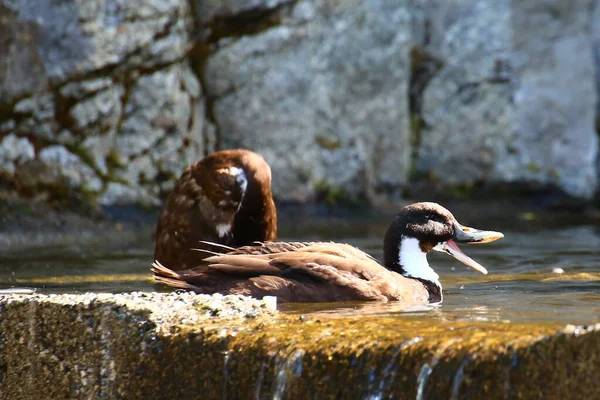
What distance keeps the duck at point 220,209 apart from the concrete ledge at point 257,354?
6.76 feet

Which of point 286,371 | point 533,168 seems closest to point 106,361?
point 286,371

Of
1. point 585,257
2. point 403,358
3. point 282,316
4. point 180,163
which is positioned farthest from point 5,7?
point 403,358

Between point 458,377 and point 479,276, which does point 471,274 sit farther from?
point 458,377

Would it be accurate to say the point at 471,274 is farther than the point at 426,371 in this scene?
Yes

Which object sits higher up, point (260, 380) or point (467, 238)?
point (467, 238)

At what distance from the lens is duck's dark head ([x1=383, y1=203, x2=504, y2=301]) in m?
6.12

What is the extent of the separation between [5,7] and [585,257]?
5.88 meters

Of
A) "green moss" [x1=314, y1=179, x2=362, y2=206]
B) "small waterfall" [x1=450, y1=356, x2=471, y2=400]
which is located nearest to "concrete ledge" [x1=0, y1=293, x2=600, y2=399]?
"small waterfall" [x1=450, y1=356, x2=471, y2=400]

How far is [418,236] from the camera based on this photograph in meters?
6.15

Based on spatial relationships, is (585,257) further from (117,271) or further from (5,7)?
(5,7)

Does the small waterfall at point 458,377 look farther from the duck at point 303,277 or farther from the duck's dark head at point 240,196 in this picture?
the duck's dark head at point 240,196

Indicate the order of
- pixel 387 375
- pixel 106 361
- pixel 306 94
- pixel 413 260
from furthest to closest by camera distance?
1. pixel 306 94
2. pixel 413 260
3. pixel 106 361
4. pixel 387 375

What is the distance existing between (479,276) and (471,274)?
0.73 ft

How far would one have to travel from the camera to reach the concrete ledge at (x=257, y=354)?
367cm
